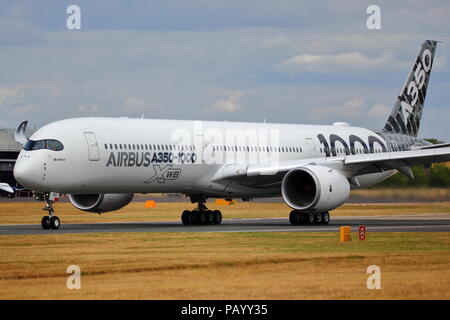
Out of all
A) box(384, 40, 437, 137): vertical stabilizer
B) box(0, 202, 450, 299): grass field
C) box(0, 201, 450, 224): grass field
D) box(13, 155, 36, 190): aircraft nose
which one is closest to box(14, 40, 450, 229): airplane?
box(13, 155, 36, 190): aircraft nose

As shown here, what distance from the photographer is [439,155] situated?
4084 centimetres

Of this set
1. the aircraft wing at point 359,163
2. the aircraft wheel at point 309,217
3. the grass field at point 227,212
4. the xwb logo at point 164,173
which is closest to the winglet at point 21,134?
the grass field at point 227,212

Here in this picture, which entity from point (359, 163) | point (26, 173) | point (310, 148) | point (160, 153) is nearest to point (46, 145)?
point (26, 173)

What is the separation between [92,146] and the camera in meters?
36.5

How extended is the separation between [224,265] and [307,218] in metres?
18.4

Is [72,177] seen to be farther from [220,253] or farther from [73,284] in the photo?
[73,284]

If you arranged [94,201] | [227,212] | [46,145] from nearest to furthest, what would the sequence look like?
[46,145] → [94,201] → [227,212]

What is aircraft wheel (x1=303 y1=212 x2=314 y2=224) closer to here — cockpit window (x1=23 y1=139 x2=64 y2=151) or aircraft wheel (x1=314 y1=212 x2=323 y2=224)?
aircraft wheel (x1=314 y1=212 x2=323 y2=224)

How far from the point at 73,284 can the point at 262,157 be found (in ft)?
85.2

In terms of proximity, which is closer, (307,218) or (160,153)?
(160,153)

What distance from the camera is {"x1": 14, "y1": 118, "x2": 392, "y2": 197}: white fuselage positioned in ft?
117

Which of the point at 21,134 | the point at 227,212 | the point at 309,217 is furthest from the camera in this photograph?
the point at 227,212

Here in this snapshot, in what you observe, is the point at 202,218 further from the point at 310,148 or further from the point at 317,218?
the point at 310,148
